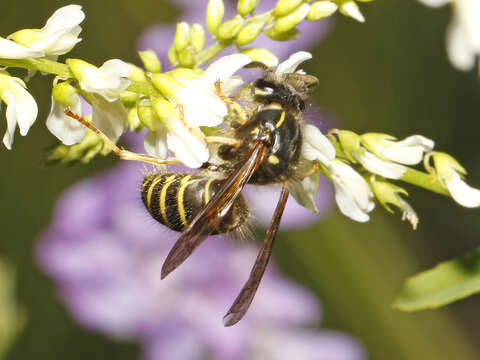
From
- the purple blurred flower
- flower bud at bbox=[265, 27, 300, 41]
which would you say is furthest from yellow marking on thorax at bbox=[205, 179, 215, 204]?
the purple blurred flower

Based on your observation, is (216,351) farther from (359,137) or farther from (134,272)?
(359,137)

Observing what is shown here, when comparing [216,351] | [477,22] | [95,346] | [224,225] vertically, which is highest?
[477,22]

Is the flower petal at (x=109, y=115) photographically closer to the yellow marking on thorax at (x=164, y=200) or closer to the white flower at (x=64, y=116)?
the white flower at (x=64, y=116)

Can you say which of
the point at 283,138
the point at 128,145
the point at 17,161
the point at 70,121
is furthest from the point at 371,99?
the point at 70,121

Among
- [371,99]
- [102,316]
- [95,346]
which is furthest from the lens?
[371,99]

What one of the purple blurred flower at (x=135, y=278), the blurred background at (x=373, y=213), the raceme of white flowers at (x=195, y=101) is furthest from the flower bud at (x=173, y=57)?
the blurred background at (x=373, y=213)

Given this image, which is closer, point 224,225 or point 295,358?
point 224,225

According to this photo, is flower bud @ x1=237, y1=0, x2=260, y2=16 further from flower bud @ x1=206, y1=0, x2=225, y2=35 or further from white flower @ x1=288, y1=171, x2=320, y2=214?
white flower @ x1=288, y1=171, x2=320, y2=214
